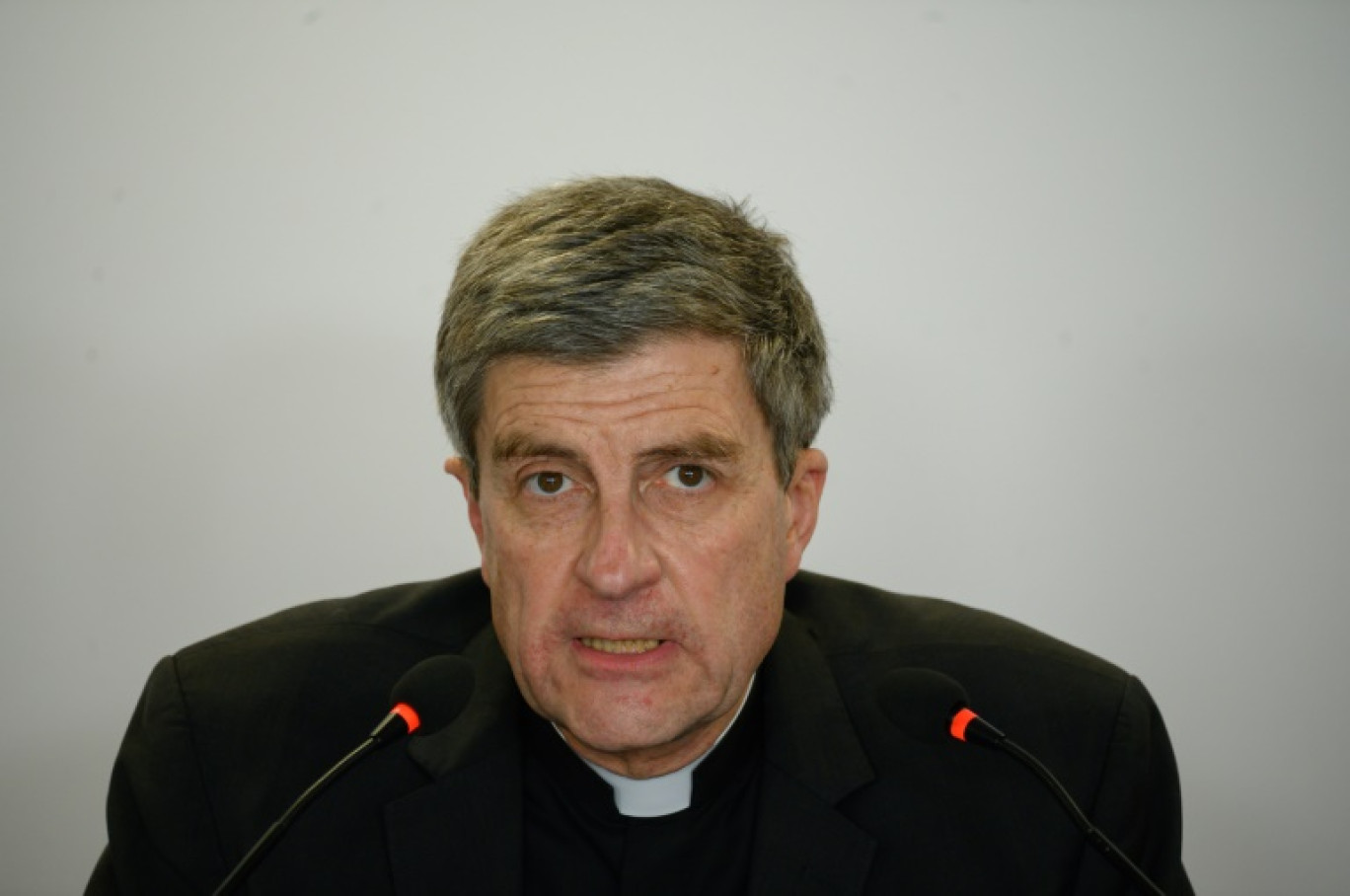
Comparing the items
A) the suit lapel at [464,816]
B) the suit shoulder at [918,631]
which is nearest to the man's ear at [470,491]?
the suit lapel at [464,816]

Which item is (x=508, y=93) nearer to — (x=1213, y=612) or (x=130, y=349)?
(x=130, y=349)

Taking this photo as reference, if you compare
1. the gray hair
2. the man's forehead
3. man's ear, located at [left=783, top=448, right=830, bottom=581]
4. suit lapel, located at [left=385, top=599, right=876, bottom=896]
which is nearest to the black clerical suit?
suit lapel, located at [left=385, top=599, right=876, bottom=896]

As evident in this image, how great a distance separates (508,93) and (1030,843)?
1.80 meters

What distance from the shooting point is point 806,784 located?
2070mm

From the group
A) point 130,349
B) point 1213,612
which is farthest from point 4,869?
point 1213,612

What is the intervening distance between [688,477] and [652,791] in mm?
574

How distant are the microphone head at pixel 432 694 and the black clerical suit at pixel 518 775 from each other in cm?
33

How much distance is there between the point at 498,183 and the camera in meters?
2.82

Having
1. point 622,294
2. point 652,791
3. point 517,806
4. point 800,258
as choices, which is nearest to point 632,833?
point 652,791

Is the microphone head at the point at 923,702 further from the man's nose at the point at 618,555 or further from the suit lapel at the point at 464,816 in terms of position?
the suit lapel at the point at 464,816

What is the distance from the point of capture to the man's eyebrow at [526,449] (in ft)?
6.17

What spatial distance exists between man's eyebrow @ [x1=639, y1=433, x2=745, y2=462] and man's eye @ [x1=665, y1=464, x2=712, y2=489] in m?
0.03

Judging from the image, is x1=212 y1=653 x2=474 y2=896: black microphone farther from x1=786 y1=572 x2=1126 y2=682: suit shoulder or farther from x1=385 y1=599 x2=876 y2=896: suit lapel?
x1=786 y1=572 x2=1126 y2=682: suit shoulder

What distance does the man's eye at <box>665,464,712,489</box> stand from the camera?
1924 millimetres
